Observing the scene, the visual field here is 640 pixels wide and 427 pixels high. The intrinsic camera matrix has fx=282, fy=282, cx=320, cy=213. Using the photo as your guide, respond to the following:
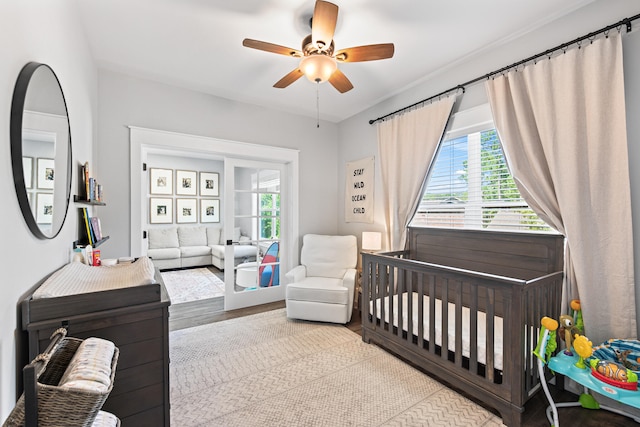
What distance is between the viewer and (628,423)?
5.27 ft

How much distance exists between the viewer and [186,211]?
6.28m

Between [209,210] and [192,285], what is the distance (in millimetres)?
2348

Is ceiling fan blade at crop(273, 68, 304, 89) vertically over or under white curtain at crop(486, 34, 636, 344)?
over

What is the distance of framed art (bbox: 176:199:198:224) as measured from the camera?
6.20 m

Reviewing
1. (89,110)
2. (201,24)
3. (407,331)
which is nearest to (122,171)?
(89,110)

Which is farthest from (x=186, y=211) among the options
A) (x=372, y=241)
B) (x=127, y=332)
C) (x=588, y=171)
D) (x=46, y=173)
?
(x=588, y=171)

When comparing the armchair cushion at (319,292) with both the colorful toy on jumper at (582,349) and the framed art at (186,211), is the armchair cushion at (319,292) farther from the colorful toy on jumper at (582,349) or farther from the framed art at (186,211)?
the framed art at (186,211)

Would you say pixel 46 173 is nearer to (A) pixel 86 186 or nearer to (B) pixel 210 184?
(A) pixel 86 186

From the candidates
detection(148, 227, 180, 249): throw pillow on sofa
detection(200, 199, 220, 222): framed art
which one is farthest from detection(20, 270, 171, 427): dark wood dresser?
detection(200, 199, 220, 222): framed art

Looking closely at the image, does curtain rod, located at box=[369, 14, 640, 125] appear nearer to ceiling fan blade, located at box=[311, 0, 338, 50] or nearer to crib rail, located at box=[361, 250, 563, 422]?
ceiling fan blade, located at box=[311, 0, 338, 50]

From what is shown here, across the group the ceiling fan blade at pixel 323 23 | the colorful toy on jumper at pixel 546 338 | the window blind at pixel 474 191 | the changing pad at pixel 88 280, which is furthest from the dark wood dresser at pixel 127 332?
the window blind at pixel 474 191

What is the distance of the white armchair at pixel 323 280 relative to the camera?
2988mm

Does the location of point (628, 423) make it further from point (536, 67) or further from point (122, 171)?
point (122, 171)

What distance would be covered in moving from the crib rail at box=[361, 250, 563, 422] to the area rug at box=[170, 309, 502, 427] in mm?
148
